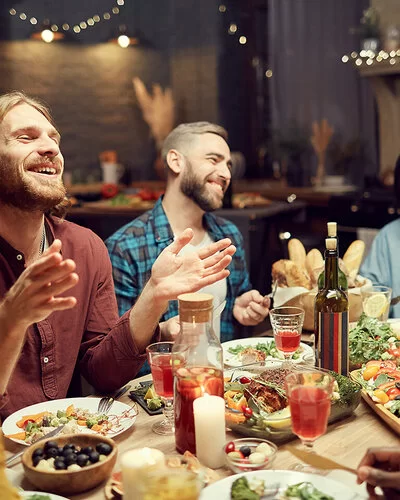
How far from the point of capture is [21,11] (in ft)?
25.1

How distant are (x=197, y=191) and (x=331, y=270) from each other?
1182mm

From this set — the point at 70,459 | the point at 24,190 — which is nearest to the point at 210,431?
the point at 70,459

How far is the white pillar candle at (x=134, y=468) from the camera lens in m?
1.18

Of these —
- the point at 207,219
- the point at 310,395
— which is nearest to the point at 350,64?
the point at 207,219

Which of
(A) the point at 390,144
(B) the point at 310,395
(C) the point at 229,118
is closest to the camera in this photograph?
(B) the point at 310,395

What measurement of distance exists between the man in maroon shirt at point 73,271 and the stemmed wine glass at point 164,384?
0.22 m

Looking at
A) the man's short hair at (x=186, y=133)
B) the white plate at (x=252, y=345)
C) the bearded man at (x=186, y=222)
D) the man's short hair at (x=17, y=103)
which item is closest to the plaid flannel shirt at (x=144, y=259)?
the bearded man at (x=186, y=222)

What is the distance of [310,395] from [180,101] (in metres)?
7.41

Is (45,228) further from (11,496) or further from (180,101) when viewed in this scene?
(180,101)

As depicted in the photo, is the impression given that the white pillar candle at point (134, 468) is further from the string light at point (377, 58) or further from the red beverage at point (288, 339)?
the string light at point (377, 58)

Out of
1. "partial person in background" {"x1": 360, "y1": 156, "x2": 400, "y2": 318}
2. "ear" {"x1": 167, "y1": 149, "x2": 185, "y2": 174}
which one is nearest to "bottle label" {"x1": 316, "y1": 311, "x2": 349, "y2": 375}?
"partial person in background" {"x1": 360, "y1": 156, "x2": 400, "y2": 318}

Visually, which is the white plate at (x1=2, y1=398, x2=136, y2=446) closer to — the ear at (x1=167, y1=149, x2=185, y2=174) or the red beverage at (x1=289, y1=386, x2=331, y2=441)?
the red beverage at (x1=289, y1=386, x2=331, y2=441)

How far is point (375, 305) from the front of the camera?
2.28m

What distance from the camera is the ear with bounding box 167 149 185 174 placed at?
300cm
